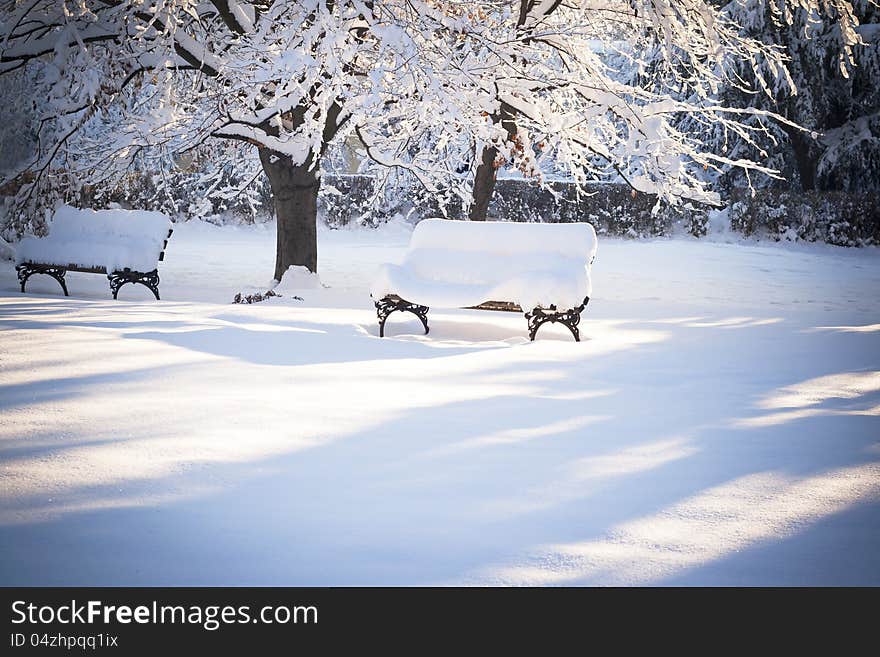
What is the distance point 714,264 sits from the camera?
51.8ft

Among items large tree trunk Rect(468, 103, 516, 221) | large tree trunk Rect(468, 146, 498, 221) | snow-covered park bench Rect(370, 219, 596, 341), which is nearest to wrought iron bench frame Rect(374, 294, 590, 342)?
snow-covered park bench Rect(370, 219, 596, 341)

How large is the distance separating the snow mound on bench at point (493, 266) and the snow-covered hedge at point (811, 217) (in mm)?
13419

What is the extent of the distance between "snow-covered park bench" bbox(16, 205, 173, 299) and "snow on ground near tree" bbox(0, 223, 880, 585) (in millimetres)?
2259

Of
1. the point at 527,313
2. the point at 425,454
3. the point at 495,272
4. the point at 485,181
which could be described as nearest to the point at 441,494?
the point at 425,454

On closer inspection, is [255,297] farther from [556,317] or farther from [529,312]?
[556,317]

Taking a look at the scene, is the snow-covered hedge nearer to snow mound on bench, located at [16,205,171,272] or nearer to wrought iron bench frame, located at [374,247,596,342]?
wrought iron bench frame, located at [374,247,596,342]

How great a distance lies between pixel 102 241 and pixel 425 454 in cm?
801

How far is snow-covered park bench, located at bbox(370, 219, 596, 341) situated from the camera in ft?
24.2

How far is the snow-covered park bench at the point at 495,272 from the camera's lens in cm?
738

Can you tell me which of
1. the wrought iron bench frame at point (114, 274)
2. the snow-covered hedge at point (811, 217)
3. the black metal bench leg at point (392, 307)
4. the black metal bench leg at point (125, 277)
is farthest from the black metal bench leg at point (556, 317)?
the snow-covered hedge at point (811, 217)

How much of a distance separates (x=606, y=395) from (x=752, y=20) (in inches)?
694

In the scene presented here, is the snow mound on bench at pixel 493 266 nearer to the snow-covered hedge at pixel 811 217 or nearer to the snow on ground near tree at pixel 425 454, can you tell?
the snow on ground near tree at pixel 425 454

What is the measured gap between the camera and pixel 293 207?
11148mm
